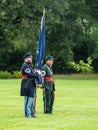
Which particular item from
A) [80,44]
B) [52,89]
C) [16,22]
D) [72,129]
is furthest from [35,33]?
[72,129]

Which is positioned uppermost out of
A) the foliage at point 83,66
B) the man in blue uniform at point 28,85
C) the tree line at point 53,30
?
the man in blue uniform at point 28,85

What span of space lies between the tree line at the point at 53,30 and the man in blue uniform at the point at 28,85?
3571cm

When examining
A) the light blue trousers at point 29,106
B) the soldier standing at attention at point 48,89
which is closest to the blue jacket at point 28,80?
the light blue trousers at point 29,106

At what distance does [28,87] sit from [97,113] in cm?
261

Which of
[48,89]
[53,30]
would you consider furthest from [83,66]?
[48,89]

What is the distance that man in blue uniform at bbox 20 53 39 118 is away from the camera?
15023 millimetres

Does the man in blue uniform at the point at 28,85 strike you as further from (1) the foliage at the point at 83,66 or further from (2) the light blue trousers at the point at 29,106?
(1) the foliage at the point at 83,66

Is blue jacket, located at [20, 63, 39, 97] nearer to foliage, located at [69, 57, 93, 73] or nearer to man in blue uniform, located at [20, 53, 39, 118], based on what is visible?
man in blue uniform, located at [20, 53, 39, 118]

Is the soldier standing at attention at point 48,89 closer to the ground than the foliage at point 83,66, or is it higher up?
higher up

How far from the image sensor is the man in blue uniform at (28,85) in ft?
49.3

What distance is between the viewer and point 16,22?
52.6 m

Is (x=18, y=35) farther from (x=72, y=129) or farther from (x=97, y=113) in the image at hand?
(x=72, y=129)

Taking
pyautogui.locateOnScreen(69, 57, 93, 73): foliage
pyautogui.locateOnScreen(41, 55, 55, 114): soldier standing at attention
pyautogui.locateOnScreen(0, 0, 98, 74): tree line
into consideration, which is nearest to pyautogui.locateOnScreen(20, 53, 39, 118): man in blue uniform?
pyautogui.locateOnScreen(41, 55, 55, 114): soldier standing at attention

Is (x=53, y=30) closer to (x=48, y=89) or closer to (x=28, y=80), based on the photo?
(x=48, y=89)
